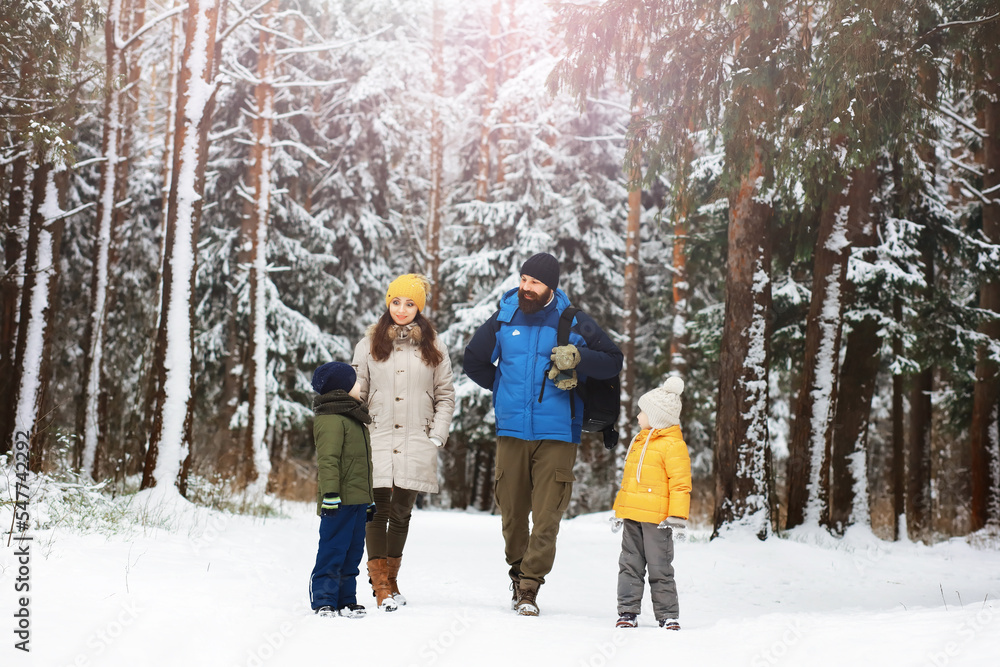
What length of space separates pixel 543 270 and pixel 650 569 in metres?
1.97

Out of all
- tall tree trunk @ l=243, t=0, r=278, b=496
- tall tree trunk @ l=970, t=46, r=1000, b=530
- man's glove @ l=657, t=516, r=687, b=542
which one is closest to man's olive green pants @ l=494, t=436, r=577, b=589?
man's glove @ l=657, t=516, r=687, b=542

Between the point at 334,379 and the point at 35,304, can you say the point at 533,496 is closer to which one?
the point at 334,379

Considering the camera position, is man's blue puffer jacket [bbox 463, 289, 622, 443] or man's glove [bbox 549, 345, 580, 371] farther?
man's blue puffer jacket [bbox 463, 289, 622, 443]

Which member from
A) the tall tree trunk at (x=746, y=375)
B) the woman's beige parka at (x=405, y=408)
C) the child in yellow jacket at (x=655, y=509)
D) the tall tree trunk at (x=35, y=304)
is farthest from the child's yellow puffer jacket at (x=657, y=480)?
the tall tree trunk at (x=35, y=304)

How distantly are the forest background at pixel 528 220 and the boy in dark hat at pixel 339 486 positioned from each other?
4.37 metres

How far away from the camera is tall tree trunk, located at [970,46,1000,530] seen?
45.9 feet

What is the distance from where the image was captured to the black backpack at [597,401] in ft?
17.6

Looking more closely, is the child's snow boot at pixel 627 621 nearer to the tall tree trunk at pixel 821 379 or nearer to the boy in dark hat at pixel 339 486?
the boy in dark hat at pixel 339 486

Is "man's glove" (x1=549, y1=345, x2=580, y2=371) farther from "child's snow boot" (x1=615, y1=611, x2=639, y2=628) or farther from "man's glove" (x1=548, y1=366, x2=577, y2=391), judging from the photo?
"child's snow boot" (x1=615, y1=611, x2=639, y2=628)

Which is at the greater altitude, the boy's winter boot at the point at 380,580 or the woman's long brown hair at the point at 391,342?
the woman's long brown hair at the point at 391,342

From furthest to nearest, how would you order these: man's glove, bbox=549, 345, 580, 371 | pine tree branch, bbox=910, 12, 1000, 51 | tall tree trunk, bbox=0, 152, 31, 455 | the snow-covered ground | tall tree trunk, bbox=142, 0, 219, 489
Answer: tall tree trunk, bbox=0, 152, 31, 455 → tall tree trunk, bbox=142, 0, 219, 489 → pine tree branch, bbox=910, 12, 1000, 51 → man's glove, bbox=549, 345, 580, 371 → the snow-covered ground

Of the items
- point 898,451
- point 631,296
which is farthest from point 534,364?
point 631,296

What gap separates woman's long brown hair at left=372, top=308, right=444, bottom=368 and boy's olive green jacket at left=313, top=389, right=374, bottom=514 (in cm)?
57

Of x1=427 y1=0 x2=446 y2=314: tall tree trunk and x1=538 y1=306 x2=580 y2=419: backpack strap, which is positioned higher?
x1=427 y1=0 x2=446 y2=314: tall tree trunk
